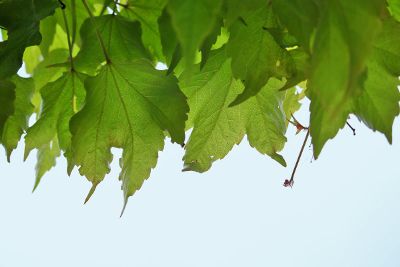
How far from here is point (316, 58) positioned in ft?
0.55

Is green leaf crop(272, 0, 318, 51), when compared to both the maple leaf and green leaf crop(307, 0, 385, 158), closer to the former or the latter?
green leaf crop(307, 0, 385, 158)

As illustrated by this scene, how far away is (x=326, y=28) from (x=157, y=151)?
0.18 m

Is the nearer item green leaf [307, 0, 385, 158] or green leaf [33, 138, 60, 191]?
green leaf [307, 0, 385, 158]

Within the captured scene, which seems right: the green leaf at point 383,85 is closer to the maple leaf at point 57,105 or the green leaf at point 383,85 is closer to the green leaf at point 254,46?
the green leaf at point 254,46

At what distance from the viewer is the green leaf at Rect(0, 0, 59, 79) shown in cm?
31

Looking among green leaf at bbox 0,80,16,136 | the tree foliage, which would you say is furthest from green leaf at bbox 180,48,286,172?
green leaf at bbox 0,80,16,136

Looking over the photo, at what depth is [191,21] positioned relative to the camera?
0.15 meters

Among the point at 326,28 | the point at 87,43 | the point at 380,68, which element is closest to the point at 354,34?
the point at 326,28

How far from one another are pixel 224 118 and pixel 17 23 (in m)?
0.15

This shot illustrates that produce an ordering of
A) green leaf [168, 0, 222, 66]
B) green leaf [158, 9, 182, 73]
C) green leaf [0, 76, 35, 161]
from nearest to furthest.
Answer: green leaf [168, 0, 222, 66], green leaf [158, 9, 182, 73], green leaf [0, 76, 35, 161]

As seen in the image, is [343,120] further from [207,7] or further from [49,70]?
[49,70]

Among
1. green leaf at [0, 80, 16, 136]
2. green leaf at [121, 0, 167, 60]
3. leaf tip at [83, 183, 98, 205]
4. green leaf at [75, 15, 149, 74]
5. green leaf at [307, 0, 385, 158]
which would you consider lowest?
leaf tip at [83, 183, 98, 205]

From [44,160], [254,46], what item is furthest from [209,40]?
[44,160]

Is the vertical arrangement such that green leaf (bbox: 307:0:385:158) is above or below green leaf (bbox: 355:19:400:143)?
below
